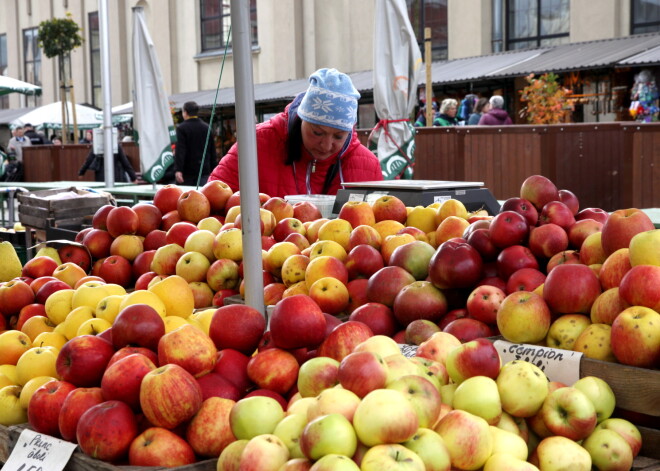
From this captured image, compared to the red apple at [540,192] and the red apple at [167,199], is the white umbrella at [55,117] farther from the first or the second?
the red apple at [540,192]

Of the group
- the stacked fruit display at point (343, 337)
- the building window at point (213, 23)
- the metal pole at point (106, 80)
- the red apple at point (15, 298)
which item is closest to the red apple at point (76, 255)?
the stacked fruit display at point (343, 337)

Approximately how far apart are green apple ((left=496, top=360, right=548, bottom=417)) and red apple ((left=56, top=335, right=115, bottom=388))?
1085mm

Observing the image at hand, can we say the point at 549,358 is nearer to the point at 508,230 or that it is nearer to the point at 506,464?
the point at 506,464

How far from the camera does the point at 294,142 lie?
5.41 m

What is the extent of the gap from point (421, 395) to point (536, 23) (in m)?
18.6

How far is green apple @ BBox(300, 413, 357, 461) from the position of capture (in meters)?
1.79

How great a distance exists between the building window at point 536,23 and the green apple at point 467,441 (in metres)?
18.0

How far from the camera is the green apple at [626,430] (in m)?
2.18

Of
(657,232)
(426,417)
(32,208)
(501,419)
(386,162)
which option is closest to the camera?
(426,417)

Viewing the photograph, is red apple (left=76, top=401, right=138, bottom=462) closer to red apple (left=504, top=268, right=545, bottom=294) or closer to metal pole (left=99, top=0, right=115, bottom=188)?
red apple (left=504, top=268, right=545, bottom=294)

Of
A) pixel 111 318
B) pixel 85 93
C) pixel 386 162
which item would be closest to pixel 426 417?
pixel 111 318

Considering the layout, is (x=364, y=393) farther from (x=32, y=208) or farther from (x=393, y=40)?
(x=393, y=40)

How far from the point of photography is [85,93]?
101 feet

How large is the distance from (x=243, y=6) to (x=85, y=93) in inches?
1169
